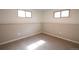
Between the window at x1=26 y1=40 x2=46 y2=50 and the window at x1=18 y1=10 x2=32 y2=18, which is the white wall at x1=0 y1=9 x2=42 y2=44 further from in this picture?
the window at x1=26 y1=40 x2=46 y2=50

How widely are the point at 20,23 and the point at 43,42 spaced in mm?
589

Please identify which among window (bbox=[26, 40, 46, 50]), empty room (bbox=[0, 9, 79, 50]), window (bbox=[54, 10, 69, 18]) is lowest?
window (bbox=[26, 40, 46, 50])

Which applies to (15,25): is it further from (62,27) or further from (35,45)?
(62,27)

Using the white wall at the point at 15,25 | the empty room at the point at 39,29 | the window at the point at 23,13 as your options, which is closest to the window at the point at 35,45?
the empty room at the point at 39,29

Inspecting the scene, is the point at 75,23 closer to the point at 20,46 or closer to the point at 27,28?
the point at 27,28

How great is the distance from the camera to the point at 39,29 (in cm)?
157

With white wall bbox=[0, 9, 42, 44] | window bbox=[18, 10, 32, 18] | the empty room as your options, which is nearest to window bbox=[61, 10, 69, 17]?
the empty room

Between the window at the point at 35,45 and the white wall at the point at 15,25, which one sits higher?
the white wall at the point at 15,25

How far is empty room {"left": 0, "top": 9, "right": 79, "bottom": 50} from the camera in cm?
148

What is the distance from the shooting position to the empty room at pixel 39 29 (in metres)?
1.48

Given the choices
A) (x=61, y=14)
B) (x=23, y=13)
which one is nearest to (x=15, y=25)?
(x=23, y=13)

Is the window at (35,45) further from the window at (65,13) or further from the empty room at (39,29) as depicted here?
the window at (65,13)
